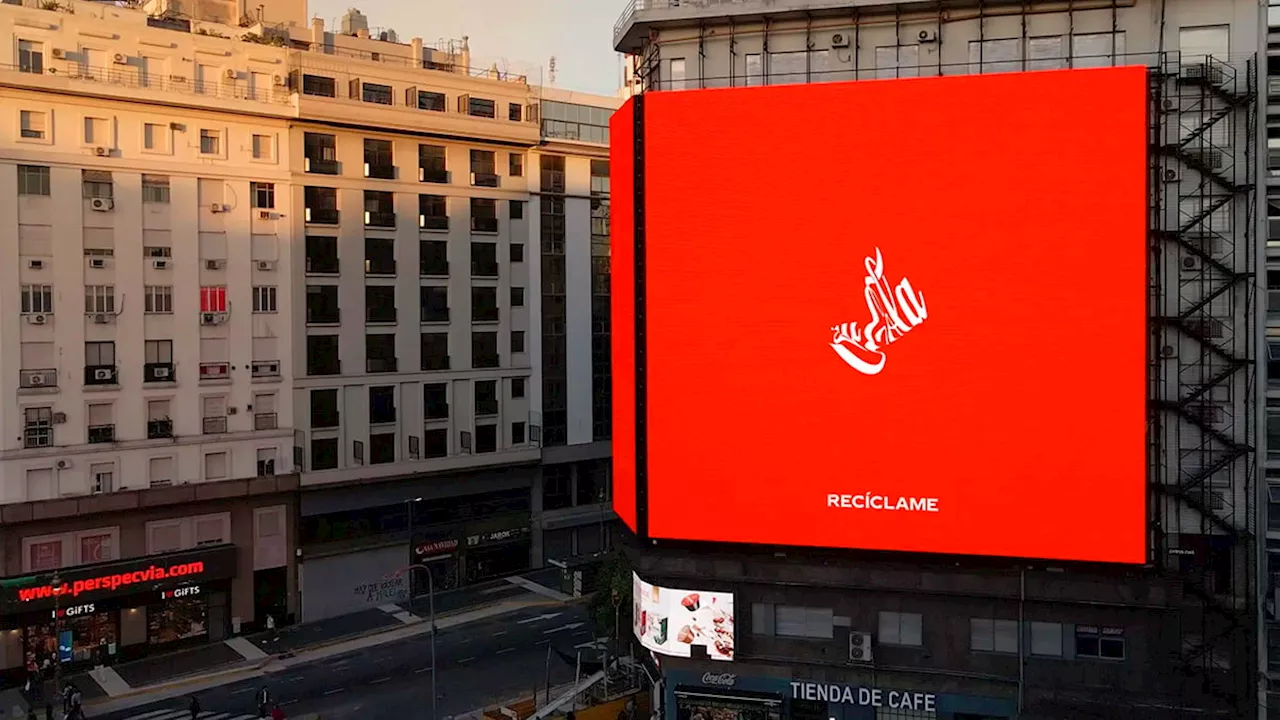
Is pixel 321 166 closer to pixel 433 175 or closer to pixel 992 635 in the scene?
pixel 433 175

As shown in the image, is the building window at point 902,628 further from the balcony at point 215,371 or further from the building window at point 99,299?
the building window at point 99,299

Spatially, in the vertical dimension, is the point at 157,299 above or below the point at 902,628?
above

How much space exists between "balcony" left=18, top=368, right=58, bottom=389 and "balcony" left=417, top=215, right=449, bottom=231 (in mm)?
22605

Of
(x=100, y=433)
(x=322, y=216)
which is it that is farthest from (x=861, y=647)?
(x=322, y=216)

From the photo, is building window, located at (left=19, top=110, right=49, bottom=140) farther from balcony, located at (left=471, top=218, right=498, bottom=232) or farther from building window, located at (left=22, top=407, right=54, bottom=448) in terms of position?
balcony, located at (left=471, top=218, right=498, bottom=232)

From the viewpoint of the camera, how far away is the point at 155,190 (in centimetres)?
5844

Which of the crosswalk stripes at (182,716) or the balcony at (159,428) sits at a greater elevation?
the balcony at (159,428)

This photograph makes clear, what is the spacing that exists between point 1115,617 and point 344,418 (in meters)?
43.7

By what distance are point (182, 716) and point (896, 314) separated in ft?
118

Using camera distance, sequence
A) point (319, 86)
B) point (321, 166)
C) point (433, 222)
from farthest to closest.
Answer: point (433, 222)
point (319, 86)
point (321, 166)

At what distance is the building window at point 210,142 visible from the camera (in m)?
59.9

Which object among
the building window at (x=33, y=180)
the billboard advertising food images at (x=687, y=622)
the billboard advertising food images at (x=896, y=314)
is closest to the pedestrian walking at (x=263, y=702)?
the billboard advertising food images at (x=687, y=622)

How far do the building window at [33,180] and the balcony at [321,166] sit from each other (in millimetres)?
13725

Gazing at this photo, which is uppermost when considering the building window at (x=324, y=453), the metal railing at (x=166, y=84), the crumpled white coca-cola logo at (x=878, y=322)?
the metal railing at (x=166, y=84)
